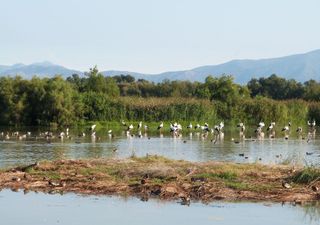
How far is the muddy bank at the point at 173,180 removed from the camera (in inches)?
819

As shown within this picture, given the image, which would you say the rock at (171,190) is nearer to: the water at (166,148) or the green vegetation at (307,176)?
the green vegetation at (307,176)

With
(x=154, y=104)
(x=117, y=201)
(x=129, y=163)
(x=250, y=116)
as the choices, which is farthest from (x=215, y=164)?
(x=250, y=116)

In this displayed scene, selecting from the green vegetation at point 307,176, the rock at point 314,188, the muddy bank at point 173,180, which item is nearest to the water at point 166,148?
the muddy bank at point 173,180

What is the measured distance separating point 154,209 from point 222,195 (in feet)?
8.25

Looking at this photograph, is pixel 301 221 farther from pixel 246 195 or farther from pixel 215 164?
pixel 215 164

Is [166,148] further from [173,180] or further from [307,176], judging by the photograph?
[307,176]

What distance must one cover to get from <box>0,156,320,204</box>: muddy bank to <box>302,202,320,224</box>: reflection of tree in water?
23.0 inches

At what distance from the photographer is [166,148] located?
133ft

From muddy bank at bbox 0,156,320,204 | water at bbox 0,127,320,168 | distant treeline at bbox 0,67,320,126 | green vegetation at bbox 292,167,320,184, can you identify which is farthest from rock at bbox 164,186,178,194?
distant treeline at bbox 0,67,320,126

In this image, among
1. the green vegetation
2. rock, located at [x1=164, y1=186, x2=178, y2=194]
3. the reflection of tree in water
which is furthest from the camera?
the green vegetation

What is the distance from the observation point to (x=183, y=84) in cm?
9931

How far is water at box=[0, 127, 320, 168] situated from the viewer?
3347 cm

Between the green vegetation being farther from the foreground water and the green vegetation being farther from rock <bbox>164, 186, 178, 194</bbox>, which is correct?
rock <bbox>164, 186, 178, 194</bbox>

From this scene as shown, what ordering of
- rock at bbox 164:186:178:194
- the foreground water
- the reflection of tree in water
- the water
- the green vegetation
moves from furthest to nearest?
the water, the green vegetation, rock at bbox 164:186:178:194, the reflection of tree in water, the foreground water
